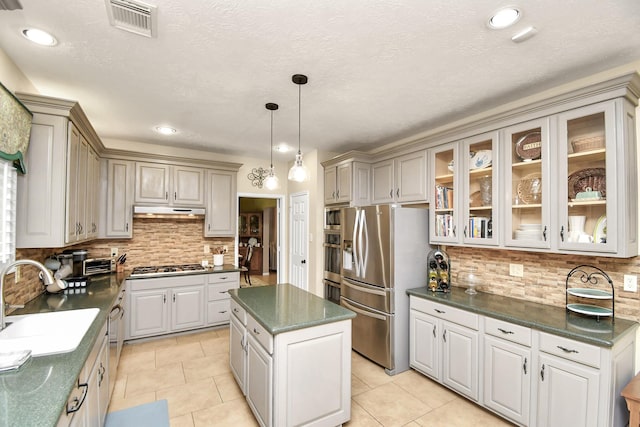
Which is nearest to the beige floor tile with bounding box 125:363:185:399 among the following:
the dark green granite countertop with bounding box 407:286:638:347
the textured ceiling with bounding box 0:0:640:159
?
the dark green granite countertop with bounding box 407:286:638:347

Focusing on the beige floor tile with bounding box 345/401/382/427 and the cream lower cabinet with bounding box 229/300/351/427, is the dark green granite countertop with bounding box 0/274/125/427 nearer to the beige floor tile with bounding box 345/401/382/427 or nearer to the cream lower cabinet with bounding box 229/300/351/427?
the cream lower cabinet with bounding box 229/300/351/427

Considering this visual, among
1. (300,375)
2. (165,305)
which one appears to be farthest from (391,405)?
(165,305)

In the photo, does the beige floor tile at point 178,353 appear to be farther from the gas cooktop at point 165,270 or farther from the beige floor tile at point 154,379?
the gas cooktop at point 165,270

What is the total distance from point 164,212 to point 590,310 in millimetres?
4508

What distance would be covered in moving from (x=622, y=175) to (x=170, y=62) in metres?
3.06

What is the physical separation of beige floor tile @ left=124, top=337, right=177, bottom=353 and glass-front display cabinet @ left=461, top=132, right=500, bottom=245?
144 inches

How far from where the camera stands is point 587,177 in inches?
84.3

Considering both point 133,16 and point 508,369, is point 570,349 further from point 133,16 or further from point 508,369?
point 133,16

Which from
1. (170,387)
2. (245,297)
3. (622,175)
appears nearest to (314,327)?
(245,297)

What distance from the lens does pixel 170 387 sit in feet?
9.16

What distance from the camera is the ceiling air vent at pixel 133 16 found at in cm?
154

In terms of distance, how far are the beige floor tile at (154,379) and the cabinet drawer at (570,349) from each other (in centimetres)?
302

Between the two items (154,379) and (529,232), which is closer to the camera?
(529,232)

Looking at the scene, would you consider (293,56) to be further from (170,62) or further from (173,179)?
(173,179)
